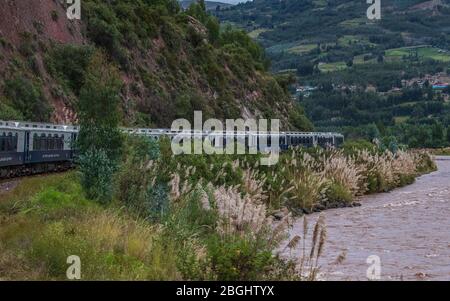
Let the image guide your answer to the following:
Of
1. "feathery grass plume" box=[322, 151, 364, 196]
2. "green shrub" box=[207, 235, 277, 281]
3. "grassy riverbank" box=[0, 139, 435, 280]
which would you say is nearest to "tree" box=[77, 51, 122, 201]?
"grassy riverbank" box=[0, 139, 435, 280]

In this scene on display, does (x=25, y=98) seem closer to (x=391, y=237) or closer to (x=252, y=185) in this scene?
(x=252, y=185)

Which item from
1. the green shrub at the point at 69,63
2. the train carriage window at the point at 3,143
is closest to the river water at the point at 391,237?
the train carriage window at the point at 3,143

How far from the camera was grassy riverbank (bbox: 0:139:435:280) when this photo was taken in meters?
13.4

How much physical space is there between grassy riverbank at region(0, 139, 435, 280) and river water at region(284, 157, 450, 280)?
168cm

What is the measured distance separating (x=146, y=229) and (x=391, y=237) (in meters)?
13.2

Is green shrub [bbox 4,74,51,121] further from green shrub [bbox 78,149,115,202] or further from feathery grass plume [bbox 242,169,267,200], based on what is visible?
green shrub [bbox 78,149,115,202]

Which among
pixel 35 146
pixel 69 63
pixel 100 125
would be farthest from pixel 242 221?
pixel 69 63

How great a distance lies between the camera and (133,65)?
69.3m

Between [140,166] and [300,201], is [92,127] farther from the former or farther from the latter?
[300,201]

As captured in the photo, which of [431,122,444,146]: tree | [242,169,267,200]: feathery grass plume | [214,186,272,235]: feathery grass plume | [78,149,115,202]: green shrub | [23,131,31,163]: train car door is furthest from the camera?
[431,122,444,146]: tree

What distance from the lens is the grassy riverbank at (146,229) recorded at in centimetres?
1341

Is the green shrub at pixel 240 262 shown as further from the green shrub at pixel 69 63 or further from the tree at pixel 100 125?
the green shrub at pixel 69 63

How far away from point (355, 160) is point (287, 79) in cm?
6650

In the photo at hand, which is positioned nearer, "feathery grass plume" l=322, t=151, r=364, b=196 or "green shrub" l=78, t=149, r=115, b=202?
"green shrub" l=78, t=149, r=115, b=202
